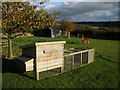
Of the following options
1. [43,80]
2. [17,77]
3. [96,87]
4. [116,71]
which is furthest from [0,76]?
[116,71]

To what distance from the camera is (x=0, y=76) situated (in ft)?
19.2

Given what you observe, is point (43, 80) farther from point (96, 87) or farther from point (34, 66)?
point (96, 87)

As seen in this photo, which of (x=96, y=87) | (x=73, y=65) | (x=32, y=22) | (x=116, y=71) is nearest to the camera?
(x=96, y=87)

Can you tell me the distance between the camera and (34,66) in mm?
5461

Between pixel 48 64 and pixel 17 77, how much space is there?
5.24ft

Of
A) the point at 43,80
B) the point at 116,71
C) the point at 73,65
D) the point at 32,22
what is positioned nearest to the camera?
the point at 43,80

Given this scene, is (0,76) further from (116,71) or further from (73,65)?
(116,71)

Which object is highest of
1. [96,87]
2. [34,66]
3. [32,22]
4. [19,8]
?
[19,8]

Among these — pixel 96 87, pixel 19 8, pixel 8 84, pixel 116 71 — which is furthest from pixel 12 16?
pixel 116 71

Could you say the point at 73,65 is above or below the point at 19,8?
below

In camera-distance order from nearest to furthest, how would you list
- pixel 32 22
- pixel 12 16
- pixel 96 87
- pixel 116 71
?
pixel 96 87 < pixel 116 71 < pixel 12 16 < pixel 32 22

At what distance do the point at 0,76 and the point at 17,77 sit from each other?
0.86m

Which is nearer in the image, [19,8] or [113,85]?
[113,85]

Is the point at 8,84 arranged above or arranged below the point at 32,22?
below
